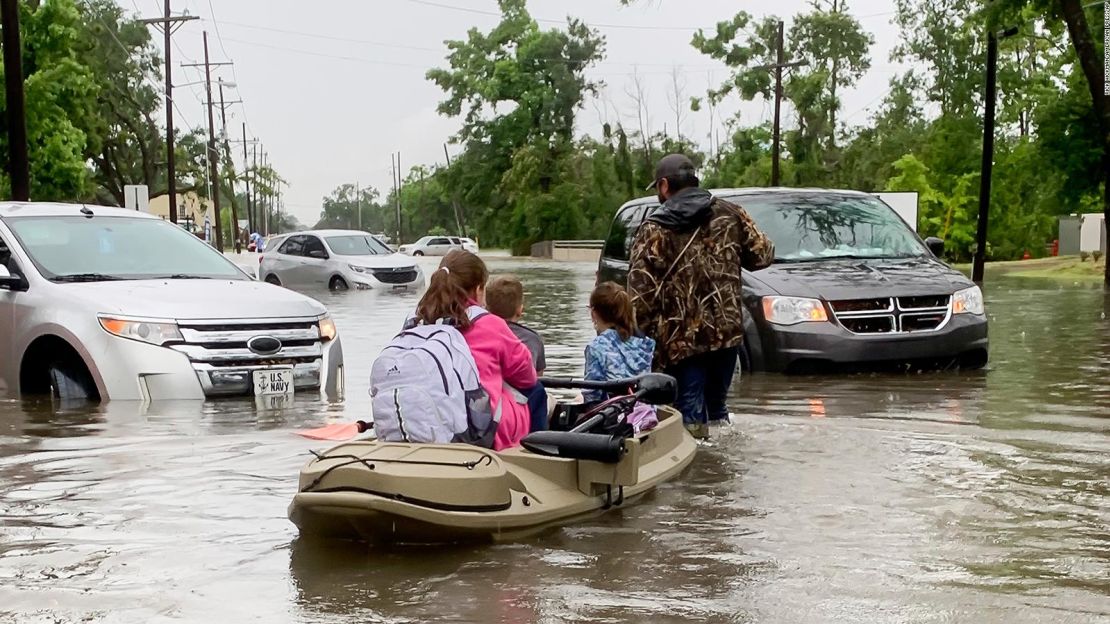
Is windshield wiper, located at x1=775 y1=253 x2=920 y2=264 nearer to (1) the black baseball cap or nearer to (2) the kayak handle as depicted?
(1) the black baseball cap

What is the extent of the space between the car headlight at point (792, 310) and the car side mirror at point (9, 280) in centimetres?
568

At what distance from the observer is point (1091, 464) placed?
815cm

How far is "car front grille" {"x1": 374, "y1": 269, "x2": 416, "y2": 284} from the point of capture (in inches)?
1229

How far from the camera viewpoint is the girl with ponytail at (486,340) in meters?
6.72

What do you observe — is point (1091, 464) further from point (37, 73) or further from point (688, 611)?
point (37, 73)

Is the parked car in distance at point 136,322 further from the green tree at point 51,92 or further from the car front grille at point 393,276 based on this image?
the green tree at point 51,92

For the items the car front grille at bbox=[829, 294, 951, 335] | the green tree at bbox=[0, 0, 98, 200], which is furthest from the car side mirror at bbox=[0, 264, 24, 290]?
the green tree at bbox=[0, 0, 98, 200]

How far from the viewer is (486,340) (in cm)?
674

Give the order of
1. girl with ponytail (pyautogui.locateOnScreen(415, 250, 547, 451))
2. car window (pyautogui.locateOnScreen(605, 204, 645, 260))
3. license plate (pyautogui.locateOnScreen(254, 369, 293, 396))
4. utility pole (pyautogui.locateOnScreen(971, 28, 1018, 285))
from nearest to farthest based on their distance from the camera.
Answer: girl with ponytail (pyautogui.locateOnScreen(415, 250, 547, 451)), license plate (pyautogui.locateOnScreen(254, 369, 293, 396)), car window (pyautogui.locateOnScreen(605, 204, 645, 260)), utility pole (pyautogui.locateOnScreen(971, 28, 1018, 285))

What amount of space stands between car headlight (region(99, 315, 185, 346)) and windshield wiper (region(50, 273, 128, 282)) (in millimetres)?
815

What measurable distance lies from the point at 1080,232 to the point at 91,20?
142 feet

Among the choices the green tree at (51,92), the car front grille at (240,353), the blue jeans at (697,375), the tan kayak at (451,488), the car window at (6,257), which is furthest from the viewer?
the green tree at (51,92)

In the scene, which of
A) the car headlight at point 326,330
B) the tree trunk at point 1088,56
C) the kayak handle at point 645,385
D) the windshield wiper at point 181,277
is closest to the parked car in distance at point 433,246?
the tree trunk at point 1088,56

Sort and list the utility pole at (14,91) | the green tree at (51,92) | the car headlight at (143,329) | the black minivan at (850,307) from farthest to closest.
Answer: the green tree at (51,92), the utility pole at (14,91), the black minivan at (850,307), the car headlight at (143,329)
